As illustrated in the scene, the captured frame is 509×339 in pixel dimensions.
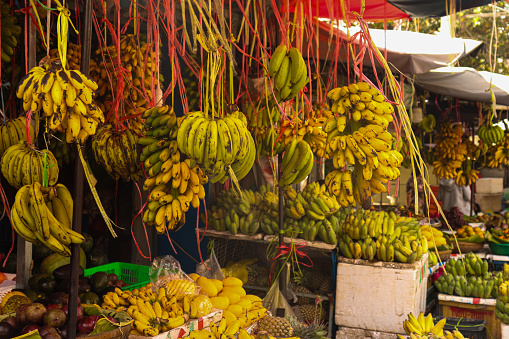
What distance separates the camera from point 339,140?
1.75 m

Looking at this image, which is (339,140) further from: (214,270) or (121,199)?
(121,199)

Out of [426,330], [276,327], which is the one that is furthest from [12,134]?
[426,330]

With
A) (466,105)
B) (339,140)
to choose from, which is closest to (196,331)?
(339,140)

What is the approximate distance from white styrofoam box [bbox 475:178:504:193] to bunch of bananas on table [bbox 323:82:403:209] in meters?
9.62

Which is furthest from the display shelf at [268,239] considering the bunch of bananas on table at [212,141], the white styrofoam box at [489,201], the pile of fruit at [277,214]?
the white styrofoam box at [489,201]

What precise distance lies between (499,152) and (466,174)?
0.57 meters

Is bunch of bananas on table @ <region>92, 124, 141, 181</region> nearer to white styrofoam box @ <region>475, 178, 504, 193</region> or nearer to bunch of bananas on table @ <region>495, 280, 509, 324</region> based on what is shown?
bunch of bananas on table @ <region>495, 280, 509, 324</region>

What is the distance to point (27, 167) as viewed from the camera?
1515 mm

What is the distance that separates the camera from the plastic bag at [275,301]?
336cm

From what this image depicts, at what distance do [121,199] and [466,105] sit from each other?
5.30 metres

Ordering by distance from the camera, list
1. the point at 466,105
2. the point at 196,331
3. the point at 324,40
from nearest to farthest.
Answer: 1. the point at 196,331
2. the point at 324,40
3. the point at 466,105

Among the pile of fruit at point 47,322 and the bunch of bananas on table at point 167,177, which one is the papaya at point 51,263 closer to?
the pile of fruit at point 47,322

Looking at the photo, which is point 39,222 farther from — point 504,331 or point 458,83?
point 458,83

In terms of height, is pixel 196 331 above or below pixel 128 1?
below
